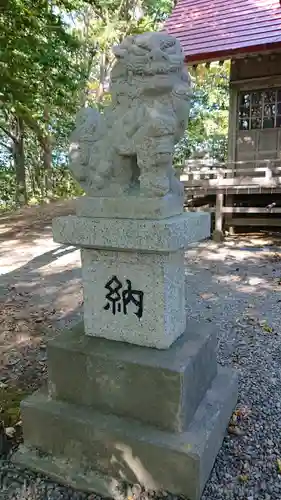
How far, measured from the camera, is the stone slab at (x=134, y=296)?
2.19 m

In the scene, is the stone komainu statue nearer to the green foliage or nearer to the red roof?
the red roof

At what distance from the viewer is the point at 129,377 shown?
85.7 inches

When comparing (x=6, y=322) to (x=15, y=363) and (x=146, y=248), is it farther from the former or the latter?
(x=146, y=248)

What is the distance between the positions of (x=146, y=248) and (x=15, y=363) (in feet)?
7.02

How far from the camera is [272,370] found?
10.7 feet

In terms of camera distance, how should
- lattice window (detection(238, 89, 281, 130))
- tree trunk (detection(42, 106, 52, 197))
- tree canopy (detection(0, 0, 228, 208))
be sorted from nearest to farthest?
1. tree canopy (detection(0, 0, 228, 208))
2. lattice window (detection(238, 89, 281, 130))
3. tree trunk (detection(42, 106, 52, 197))

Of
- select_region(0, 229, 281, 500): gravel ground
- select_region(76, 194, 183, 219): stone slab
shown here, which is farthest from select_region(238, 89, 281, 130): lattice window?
select_region(76, 194, 183, 219): stone slab

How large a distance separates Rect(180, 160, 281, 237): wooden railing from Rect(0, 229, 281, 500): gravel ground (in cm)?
141

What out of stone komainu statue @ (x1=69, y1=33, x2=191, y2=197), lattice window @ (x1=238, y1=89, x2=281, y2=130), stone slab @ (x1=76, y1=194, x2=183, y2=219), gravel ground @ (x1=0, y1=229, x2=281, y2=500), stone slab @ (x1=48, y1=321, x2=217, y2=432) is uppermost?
lattice window @ (x1=238, y1=89, x2=281, y2=130)

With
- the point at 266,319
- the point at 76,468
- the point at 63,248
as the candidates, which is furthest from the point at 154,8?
the point at 76,468

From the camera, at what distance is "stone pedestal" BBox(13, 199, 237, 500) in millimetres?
2049

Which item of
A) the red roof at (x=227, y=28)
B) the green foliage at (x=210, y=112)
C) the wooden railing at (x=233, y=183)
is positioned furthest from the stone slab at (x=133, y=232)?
the green foliage at (x=210, y=112)

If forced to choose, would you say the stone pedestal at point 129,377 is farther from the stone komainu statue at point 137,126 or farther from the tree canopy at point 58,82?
the tree canopy at point 58,82

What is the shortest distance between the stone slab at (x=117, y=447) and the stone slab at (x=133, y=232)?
1032 mm
